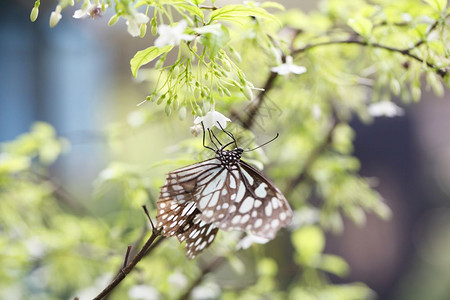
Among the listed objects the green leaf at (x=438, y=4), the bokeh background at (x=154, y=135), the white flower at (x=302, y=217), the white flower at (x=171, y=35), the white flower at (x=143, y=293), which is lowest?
the bokeh background at (x=154, y=135)

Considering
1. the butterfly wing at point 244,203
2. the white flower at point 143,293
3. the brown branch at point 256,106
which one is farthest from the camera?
the white flower at point 143,293

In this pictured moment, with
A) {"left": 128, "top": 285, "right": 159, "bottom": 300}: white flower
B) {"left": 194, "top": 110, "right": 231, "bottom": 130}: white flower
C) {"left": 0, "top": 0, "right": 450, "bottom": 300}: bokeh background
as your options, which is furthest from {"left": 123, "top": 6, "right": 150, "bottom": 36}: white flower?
{"left": 0, "top": 0, "right": 450, "bottom": 300}: bokeh background

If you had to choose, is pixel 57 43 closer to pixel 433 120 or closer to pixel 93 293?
pixel 433 120

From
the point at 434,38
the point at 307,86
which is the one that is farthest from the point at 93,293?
the point at 434,38

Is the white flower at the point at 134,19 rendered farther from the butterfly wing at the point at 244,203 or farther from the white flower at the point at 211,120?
the butterfly wing at the point at 244,203

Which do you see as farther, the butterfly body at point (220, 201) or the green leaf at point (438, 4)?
the green leaf at point (438, 4)

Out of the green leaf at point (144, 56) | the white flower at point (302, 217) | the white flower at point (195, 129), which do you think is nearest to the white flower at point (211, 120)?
the white flower at point (195, 129)
